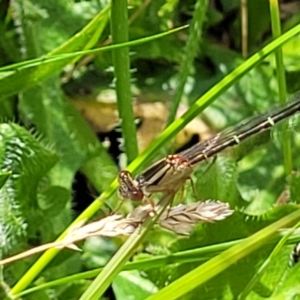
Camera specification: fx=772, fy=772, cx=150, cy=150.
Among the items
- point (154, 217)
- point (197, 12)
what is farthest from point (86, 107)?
point (154, 217)

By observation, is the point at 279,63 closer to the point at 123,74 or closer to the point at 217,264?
the point at 123,74

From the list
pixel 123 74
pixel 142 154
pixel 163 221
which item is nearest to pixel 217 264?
pixel 163 221

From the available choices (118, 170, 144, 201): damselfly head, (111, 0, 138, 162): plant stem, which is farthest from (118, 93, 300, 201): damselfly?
(111, 0, 138, 162): plant stem

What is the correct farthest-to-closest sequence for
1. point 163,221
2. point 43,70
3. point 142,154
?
point 43,70 → point 142,154 → point 163,221

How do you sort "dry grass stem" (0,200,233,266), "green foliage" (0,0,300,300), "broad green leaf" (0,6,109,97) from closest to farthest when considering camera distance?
"dry grass stem" (0,200,233,266) < "green foliage" (0,0,300,300) < "broad green leaf" (0,6,109,97)

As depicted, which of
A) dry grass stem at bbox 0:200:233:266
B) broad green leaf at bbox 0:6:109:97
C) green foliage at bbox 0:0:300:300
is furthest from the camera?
broad green leaf at bbox 0:6:109:97

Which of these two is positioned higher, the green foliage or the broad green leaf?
the broad green leaf

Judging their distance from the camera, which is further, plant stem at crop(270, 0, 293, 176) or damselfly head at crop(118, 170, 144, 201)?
plant stem at crop(270, 0, 293, 176)

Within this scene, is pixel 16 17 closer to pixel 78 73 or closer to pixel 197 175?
pixel 78 73

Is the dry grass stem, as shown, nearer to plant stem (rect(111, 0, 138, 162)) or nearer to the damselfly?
the damselfly
